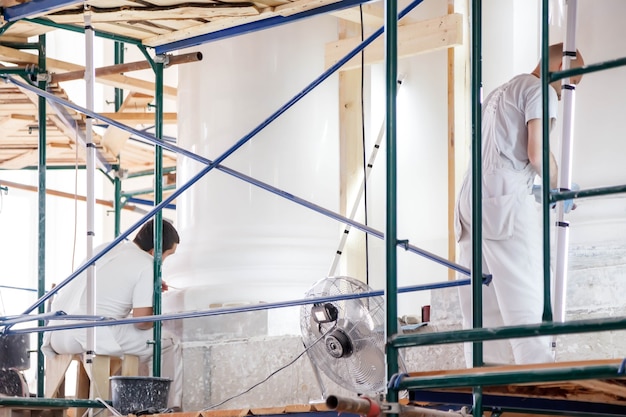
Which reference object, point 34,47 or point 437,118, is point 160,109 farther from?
point 437,118

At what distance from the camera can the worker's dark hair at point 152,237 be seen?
8.41m

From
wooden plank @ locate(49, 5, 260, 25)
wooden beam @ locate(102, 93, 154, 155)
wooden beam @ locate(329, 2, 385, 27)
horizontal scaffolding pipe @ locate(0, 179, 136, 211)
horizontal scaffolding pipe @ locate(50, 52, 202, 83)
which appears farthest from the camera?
horizontal scaffolding pipe @ locate(0, 179, 136, 211)

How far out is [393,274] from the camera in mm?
3762

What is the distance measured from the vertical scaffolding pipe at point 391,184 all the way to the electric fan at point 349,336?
2205 millimetres

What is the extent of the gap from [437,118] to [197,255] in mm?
1870

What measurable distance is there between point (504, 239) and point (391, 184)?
2.27 metres

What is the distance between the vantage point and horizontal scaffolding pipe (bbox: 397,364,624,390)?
3135mm

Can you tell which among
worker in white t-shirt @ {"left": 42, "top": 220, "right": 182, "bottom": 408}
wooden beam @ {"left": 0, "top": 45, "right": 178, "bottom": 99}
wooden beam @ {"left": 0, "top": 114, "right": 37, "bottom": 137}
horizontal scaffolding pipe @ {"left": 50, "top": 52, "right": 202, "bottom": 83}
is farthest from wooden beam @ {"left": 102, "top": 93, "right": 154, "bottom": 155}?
worker in white t-shirt @ {"left": 42, "top": 220, "right": 182, "bottom": 408}

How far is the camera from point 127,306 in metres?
8.49

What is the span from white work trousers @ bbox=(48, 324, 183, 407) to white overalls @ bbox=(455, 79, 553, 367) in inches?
106

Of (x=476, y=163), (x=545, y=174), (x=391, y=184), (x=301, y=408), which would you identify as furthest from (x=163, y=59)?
(x=545, y=174)

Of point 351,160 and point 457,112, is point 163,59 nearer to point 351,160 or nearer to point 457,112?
point 351,160

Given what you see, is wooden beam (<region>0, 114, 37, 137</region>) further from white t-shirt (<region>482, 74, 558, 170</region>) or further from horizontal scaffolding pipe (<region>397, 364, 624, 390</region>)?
horizontal scaffolding pipe (<region>397, 364, 624, 390</region>)

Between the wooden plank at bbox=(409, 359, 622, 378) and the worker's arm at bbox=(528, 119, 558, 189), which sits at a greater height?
the worker's arm at bbox=(528, 119, 558, 189)
